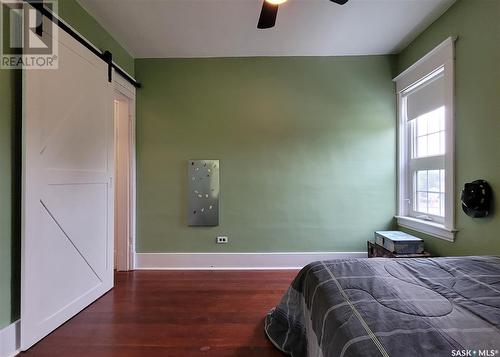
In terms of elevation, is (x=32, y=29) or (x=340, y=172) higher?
(x=32, y=29)

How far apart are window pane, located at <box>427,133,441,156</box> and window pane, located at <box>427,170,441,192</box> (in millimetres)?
205

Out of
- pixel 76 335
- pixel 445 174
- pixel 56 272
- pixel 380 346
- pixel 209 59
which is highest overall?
pixel 209 59

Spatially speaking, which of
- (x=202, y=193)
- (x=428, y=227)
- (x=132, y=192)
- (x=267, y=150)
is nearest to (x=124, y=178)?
(x=132, y=192)

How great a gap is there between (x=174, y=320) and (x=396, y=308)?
5.83 ft

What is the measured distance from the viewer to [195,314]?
7.16ft

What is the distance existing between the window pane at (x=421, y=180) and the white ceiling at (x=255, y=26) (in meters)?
1.55

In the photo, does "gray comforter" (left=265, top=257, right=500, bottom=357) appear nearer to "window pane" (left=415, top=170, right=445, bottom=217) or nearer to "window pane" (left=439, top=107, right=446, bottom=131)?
"window pane" (left=415, top=170, right=445, bottom=217)

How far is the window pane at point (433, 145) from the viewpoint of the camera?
259 centimetres

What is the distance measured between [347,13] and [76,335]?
142 inches

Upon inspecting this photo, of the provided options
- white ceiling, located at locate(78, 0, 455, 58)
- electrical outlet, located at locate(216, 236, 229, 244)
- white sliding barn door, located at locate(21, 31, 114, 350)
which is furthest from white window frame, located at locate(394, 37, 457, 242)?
white sliding barn door, located at locate(21, 31, 114, 350)

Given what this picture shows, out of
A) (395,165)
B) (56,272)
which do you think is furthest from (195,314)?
(395,165)

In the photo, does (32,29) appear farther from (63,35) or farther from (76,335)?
(76,335)

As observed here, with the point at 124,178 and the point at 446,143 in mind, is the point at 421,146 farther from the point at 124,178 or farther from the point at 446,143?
the point at 124,178

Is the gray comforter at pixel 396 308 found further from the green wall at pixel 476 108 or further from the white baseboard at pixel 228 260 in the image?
the white baseboard at pixel 228 260
